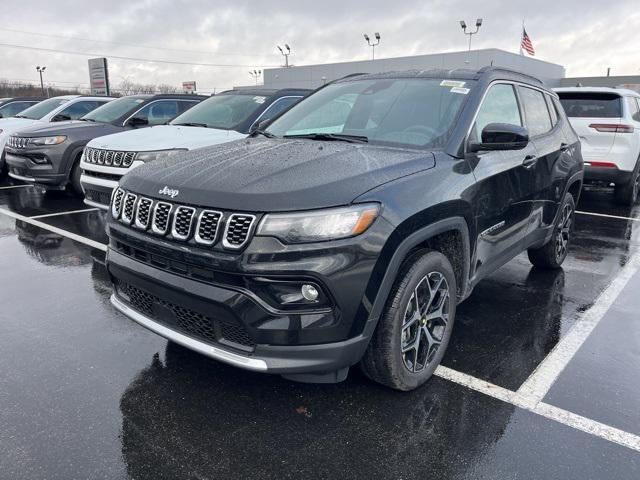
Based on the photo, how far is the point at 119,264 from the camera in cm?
282

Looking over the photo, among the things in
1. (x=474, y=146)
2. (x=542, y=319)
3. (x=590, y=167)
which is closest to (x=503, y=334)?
(x=542, y=319)

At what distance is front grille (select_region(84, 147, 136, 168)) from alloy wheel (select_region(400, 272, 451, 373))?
432 cm

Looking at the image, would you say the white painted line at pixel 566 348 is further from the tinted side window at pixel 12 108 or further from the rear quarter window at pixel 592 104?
the tinted side window at pixel 12 108

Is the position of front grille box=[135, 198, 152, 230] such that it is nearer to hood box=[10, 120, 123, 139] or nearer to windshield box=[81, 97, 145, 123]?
hood box=[10, 120, 123, 139]

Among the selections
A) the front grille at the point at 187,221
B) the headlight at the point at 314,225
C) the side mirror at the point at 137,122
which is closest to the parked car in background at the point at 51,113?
the side mirror at the point at 137,122

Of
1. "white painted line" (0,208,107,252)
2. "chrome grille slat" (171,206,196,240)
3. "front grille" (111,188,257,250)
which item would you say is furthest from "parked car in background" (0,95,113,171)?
"chrome grille slat" (171,206,196,240)

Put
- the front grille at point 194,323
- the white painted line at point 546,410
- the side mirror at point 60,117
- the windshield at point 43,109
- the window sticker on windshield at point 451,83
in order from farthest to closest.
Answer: the windshield at point 43,109 < the side mirror at point 60,117 < the window sticker on windshield at point 451,83 < the white painted line at point 546,410 < the front grille at point 194,323

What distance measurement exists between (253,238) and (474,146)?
1.65 meters

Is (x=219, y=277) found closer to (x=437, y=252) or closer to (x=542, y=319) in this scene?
(x=437, y=252)

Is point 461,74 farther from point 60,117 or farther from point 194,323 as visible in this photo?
point 60,117

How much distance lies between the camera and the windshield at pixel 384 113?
10.7ft

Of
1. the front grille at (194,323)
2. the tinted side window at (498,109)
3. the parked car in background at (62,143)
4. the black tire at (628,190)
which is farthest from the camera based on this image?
the black tire at (628,190)

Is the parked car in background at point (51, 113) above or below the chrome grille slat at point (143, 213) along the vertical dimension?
above

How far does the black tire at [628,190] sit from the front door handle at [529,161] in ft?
17.4
